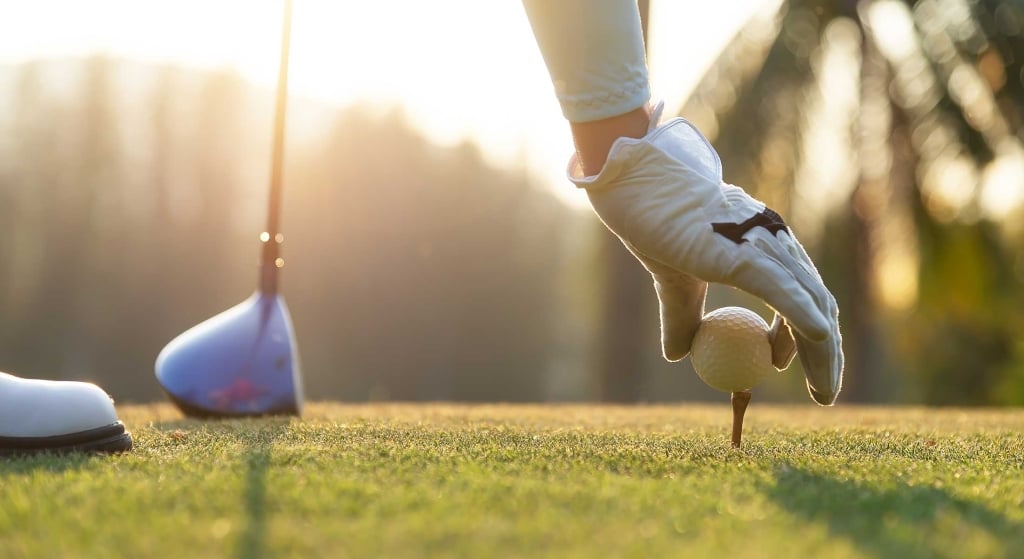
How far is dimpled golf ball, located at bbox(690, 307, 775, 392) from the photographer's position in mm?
2088

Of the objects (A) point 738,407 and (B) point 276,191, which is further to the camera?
(B) point 276,191

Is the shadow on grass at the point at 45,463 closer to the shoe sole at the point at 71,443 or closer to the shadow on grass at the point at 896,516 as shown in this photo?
the shoe sole at the point at 71,443

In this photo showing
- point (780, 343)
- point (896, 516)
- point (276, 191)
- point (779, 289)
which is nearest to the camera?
point (896, 516)

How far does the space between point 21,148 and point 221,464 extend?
75.9 ft

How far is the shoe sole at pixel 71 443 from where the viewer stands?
1.93 meters

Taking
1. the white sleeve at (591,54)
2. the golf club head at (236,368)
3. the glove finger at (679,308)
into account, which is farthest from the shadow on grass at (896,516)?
the golf club head at (236,368)

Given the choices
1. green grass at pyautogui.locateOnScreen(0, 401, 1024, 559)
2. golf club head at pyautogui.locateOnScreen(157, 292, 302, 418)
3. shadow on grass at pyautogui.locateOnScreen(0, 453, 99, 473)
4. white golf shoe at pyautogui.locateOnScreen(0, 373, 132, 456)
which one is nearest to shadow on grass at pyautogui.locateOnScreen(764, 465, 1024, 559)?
green grass at pyautogui.locateOnScreen(0, 401, 1024, 559)

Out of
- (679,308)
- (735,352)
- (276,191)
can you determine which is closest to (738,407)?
(735,352)

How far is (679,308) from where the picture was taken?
2.20 meters

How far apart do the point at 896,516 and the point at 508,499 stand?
→ 20.6 inches

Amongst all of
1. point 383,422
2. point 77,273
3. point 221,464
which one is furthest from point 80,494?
point 77,273

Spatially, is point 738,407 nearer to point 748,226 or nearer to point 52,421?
point 748,226

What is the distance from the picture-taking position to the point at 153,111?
22.6m

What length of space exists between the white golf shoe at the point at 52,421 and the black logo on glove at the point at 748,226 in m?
1.28
